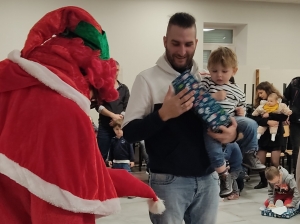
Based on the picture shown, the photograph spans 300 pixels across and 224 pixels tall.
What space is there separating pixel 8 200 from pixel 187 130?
101 centimetres

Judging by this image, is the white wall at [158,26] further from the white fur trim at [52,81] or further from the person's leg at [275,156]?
the white fur trim at [52,81]

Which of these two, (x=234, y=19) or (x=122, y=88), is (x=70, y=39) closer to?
(x=122, y=88)

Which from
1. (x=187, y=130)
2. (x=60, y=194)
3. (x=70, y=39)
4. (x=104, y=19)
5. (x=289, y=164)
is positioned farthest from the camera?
(x=104, y=19)

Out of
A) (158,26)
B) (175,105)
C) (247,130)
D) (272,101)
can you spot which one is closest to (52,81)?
(175,105)

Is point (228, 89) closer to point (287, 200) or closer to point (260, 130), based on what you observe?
point (287, 200)

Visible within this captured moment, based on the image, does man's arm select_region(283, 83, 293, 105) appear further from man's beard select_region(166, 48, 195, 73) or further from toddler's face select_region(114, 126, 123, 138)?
man's beard select_region(166, 48, 195, 73)

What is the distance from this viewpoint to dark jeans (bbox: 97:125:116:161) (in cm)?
504

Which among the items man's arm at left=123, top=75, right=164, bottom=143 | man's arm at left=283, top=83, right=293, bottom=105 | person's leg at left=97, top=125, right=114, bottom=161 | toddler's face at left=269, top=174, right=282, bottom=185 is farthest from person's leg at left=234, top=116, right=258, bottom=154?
man's arm at left=283, top=83, right=293, bottom=105

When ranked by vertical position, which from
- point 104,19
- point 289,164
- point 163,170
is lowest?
point 289,164

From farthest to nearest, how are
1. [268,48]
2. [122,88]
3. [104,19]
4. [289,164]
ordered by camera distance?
1. [268,48]
2. [104,19]
3. [289,164]
4. [122,88]

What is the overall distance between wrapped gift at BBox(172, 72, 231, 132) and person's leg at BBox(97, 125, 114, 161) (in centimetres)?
321

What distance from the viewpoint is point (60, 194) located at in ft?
3.65

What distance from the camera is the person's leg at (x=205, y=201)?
2031 mm

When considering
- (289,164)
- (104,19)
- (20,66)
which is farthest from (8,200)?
(104,19)
